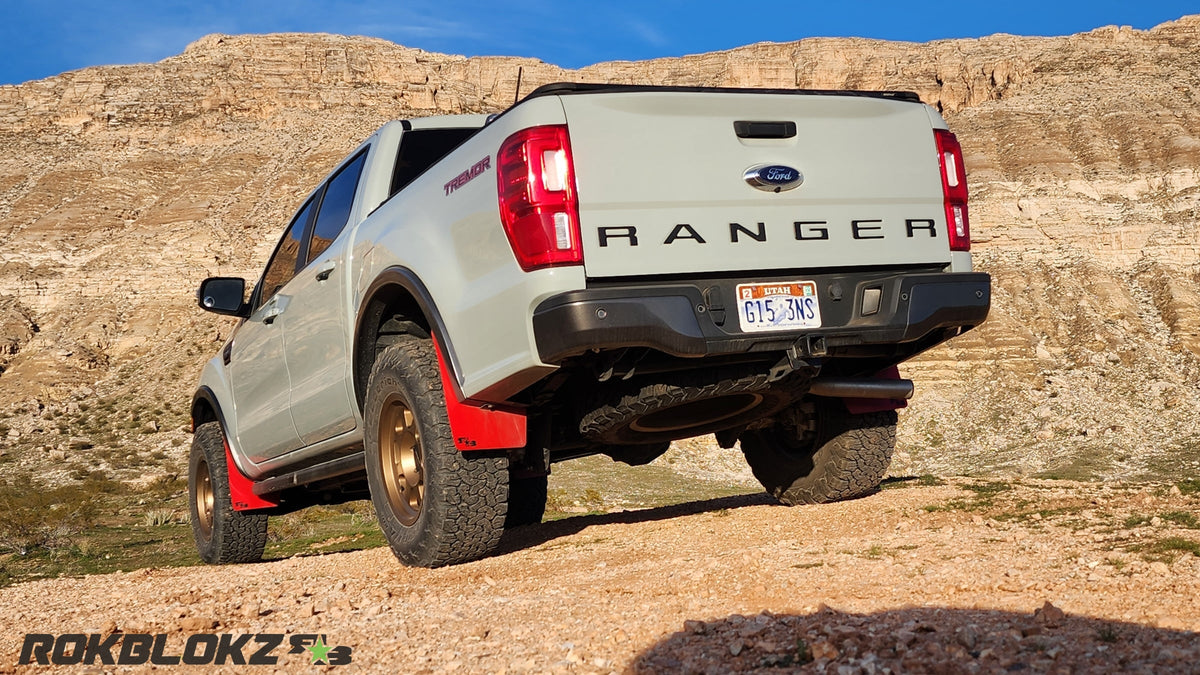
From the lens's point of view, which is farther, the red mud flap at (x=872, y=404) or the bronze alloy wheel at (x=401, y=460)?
the red mud flap at (x=872, y=404)

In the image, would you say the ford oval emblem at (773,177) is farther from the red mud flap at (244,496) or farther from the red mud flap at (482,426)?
the red mud flap at (244,496)

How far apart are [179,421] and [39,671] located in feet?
102

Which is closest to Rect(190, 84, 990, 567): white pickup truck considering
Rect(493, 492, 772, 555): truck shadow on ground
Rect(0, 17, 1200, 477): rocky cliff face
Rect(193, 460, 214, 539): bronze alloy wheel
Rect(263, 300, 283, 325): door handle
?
Rect(263, 300, 283, 325): door handle

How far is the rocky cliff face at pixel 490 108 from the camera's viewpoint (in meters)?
30.1

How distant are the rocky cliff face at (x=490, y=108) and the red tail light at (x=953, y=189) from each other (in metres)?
17.8

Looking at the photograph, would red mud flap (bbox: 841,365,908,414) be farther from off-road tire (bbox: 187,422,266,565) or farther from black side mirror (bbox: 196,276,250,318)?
off-road tire (bbox: 187,422,266,565)

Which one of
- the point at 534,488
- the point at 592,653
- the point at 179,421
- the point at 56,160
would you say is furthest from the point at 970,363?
the point at 56,160

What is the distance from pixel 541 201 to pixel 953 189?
2043mm

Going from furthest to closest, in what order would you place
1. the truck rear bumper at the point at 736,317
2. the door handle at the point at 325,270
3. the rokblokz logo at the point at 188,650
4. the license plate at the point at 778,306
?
the door handle at the point at 325,270, the license plate at the point at 778,306, the truck rear bumper at the point at 736,317, the rokblokz logo at the point at 188,650

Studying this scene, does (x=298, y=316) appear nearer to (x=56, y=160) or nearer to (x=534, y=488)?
(x=534, y=488)

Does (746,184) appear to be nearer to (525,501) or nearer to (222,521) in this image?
(525,501)

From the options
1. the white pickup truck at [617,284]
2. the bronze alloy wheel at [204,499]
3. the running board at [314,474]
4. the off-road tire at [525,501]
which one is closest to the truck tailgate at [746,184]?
the white pickup truck at [617,284]

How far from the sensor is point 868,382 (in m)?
5.16

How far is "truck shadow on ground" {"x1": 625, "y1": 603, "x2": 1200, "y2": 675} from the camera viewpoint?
8.48 ft
